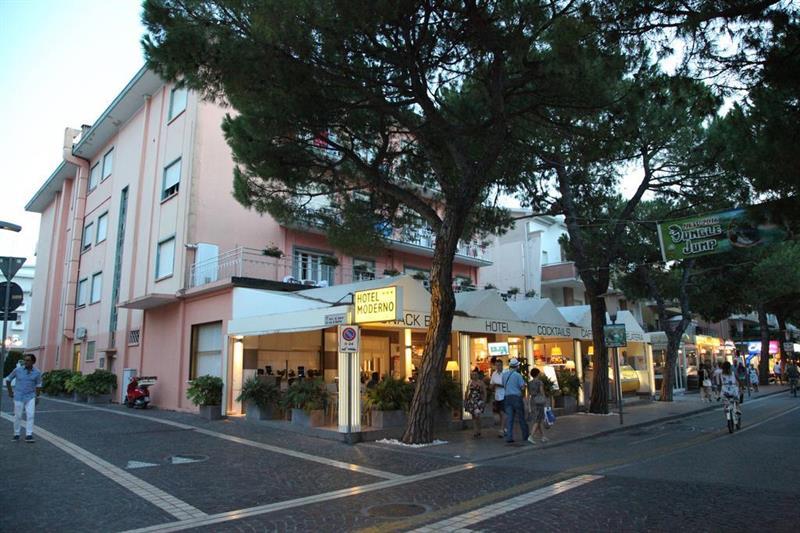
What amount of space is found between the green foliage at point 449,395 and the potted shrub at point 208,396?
22.1 ft

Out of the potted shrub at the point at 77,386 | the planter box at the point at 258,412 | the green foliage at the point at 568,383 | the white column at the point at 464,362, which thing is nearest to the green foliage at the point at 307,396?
the planter box at the point at 258,412

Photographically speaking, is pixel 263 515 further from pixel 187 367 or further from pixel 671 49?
pixel 187 367

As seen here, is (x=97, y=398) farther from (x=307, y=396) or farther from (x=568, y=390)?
(x=568, y=390)

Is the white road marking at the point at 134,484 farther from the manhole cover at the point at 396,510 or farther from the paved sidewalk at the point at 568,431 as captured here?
the paved sidewalk at the point at 568,431

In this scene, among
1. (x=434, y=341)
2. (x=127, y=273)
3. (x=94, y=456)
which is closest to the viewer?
(x=94, y=456)

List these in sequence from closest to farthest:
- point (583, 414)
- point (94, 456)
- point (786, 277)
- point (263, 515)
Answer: point (263, 515) → point (94, 456) → point (583, 414) → point (786, 277)

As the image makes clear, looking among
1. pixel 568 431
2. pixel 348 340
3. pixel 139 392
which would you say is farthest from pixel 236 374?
pixel 568 431

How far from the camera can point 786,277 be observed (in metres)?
31.6

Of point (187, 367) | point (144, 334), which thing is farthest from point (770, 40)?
point (144, 334)

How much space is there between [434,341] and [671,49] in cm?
707

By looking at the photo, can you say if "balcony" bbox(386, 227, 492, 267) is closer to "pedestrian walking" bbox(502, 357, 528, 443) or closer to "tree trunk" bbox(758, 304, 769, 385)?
"pedestrian walking" bbox(502, 357, 528, 443)

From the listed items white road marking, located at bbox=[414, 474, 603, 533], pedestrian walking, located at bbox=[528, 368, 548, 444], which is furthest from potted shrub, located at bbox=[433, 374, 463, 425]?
white road marking, located at bbox=[414, 474, 603, 533]

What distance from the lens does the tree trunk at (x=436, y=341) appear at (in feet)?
40.9

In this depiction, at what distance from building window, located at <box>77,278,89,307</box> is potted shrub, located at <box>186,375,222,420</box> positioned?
16.0 metres
